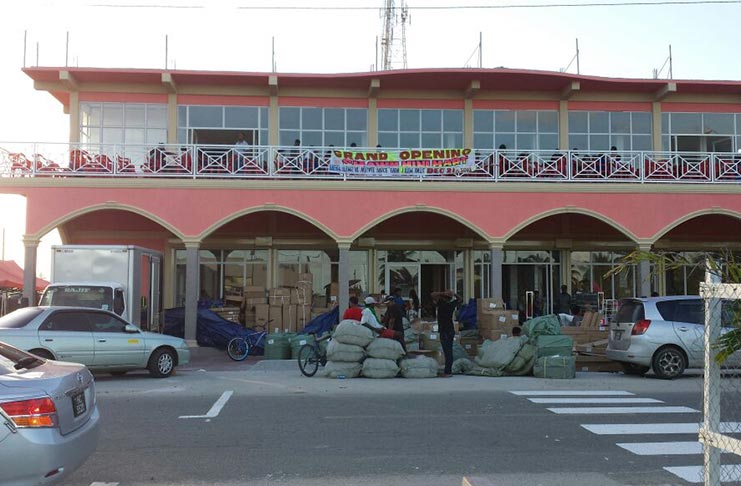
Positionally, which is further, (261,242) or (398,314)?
(261,242)

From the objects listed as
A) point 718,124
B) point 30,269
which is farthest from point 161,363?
point 718,124

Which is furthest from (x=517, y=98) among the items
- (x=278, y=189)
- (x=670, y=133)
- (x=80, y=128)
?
(x=80, y=128)

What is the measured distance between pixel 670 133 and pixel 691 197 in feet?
15.2

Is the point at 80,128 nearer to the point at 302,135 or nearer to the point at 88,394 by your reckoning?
the point at 302,135

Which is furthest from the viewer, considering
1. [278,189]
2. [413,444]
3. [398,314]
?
[278,189]

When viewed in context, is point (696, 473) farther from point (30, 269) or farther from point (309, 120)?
point (309, 120)

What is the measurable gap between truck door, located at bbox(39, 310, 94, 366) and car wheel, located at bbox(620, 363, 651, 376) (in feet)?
35.1

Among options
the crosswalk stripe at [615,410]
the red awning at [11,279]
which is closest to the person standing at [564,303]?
the crosswalk stripe at [615,410]

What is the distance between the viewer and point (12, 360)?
5.96 meters

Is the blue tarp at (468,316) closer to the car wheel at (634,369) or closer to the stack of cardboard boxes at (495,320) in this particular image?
the stack of cardboard boxes at (495,320)

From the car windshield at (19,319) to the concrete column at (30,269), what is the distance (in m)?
5.77

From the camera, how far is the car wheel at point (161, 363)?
44.4 ft

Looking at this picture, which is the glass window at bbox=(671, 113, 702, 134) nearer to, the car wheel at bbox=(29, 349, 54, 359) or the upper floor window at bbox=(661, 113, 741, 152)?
the upper floor window at bbox=(661, 113, 741, 152)

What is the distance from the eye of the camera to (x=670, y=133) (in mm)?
23609
